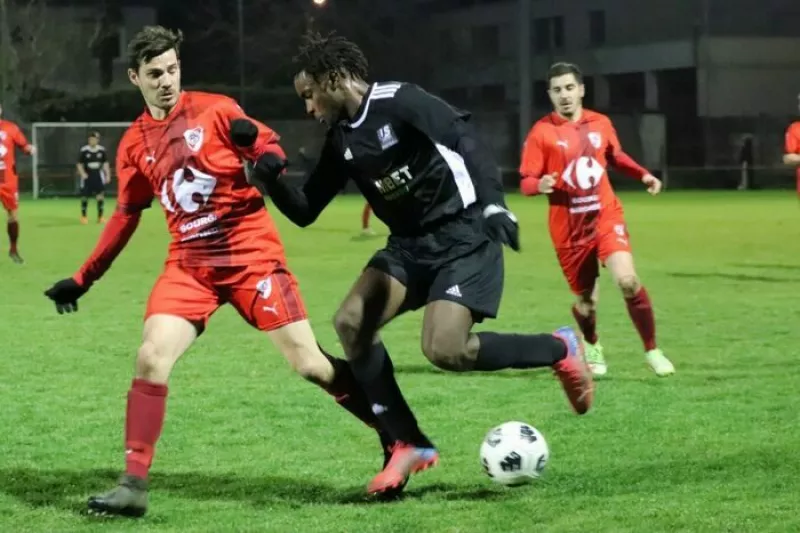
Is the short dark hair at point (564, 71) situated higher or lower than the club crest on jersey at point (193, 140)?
higher

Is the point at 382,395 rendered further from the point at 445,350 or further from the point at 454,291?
the point at 454,291

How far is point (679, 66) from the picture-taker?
46.2 m

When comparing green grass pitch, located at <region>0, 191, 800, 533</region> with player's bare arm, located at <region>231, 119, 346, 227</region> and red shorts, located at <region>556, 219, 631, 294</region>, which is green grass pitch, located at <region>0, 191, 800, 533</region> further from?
player's bare arm, located at <region>231, 119, 346, 227</region>

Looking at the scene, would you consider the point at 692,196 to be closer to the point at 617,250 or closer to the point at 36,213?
the point at 36,213

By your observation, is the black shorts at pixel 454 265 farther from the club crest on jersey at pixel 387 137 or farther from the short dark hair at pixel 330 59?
the short dark hair at pixel 330 59

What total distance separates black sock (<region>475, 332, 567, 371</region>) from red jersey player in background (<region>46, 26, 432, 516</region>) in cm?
52

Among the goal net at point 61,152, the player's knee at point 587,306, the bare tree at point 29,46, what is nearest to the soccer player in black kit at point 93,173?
the goal net at point 61,152

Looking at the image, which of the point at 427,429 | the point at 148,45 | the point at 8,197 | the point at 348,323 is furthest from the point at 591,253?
the point at 8,197

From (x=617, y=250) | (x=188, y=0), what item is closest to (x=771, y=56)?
(x=188, y=0)

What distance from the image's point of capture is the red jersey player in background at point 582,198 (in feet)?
28.5

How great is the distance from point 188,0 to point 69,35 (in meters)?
4.60

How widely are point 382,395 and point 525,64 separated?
37.3 metres

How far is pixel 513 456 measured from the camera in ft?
17.9

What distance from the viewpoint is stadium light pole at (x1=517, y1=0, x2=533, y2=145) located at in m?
40.5
